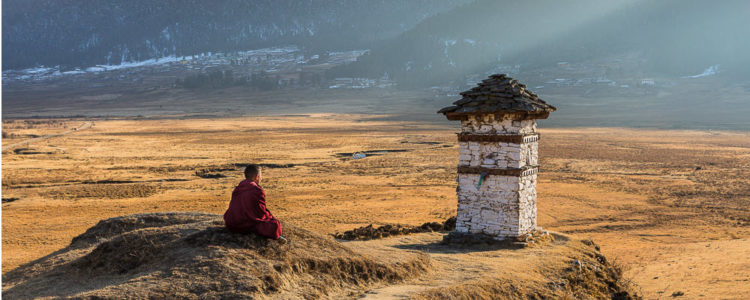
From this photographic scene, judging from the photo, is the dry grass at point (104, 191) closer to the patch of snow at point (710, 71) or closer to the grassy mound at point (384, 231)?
the grassy mound at point (384, 231)

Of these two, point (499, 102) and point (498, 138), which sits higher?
point (499, 102)

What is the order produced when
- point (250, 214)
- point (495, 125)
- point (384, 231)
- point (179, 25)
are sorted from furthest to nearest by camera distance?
point (179, 25), point (384, 231), point (495, 125), point (250, 214)

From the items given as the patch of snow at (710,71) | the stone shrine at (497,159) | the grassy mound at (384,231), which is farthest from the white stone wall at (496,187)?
the patch of snow at (710,71)

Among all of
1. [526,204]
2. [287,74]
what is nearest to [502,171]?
[526,204]

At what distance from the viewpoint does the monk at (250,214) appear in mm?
7445

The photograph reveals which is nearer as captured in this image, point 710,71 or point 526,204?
point 526,204

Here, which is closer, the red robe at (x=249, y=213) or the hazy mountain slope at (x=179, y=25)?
the red robe at (x=249, y=213)

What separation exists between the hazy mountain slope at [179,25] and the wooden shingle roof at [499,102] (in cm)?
15714

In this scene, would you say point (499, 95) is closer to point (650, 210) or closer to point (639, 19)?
point (650, 210)

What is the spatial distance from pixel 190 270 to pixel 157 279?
0.35 m

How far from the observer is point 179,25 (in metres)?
179

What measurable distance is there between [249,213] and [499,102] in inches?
221

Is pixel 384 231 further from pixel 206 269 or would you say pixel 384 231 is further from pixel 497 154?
pixel 206 269

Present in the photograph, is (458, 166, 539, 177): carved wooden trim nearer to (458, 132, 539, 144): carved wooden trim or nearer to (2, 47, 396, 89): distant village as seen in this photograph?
(458, 132, 539, 144): carved wooden trim
